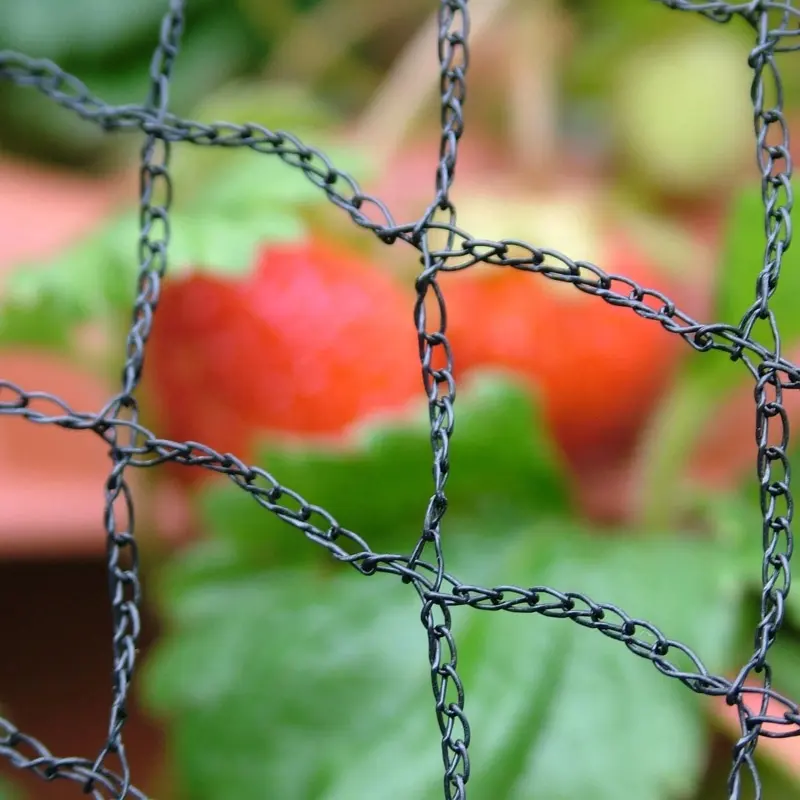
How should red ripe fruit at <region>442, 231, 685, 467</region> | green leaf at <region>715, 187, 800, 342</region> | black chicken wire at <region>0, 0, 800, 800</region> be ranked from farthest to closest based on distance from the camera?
red ripe fruit at <region>442, 231, 685, 467</region>, green leaf at <region>715, 187, 800, 342</region>, black chicken wire at <region>0, 0, 800, 800</region>

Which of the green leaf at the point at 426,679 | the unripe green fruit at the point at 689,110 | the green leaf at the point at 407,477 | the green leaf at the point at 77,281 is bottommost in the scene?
the green leaf at the point at 426,679

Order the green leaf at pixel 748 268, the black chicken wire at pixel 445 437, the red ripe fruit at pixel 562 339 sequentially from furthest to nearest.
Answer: the red ripe fruit at pixel 562 339 → the green leaf at pixel 748 268 → the black chicken wire at pixel 445 437

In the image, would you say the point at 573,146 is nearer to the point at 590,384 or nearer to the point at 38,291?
the point at 590,384

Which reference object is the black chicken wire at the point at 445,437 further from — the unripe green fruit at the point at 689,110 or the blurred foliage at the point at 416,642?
the unripe green fruit at the point at 689,110

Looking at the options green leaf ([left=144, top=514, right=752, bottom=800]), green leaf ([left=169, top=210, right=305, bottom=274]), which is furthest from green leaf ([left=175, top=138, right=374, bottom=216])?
green leaf ([left=144, top=514, right=752, bottom=800])

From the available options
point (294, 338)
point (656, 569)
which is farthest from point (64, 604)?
point (656, 569)

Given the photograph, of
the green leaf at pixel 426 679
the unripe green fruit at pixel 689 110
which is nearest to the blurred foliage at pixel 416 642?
the green leaf at pixel 426 679

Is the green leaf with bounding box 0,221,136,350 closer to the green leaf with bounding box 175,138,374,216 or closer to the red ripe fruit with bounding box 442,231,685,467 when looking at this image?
the green leaf with bounding box 175,138,374,216
